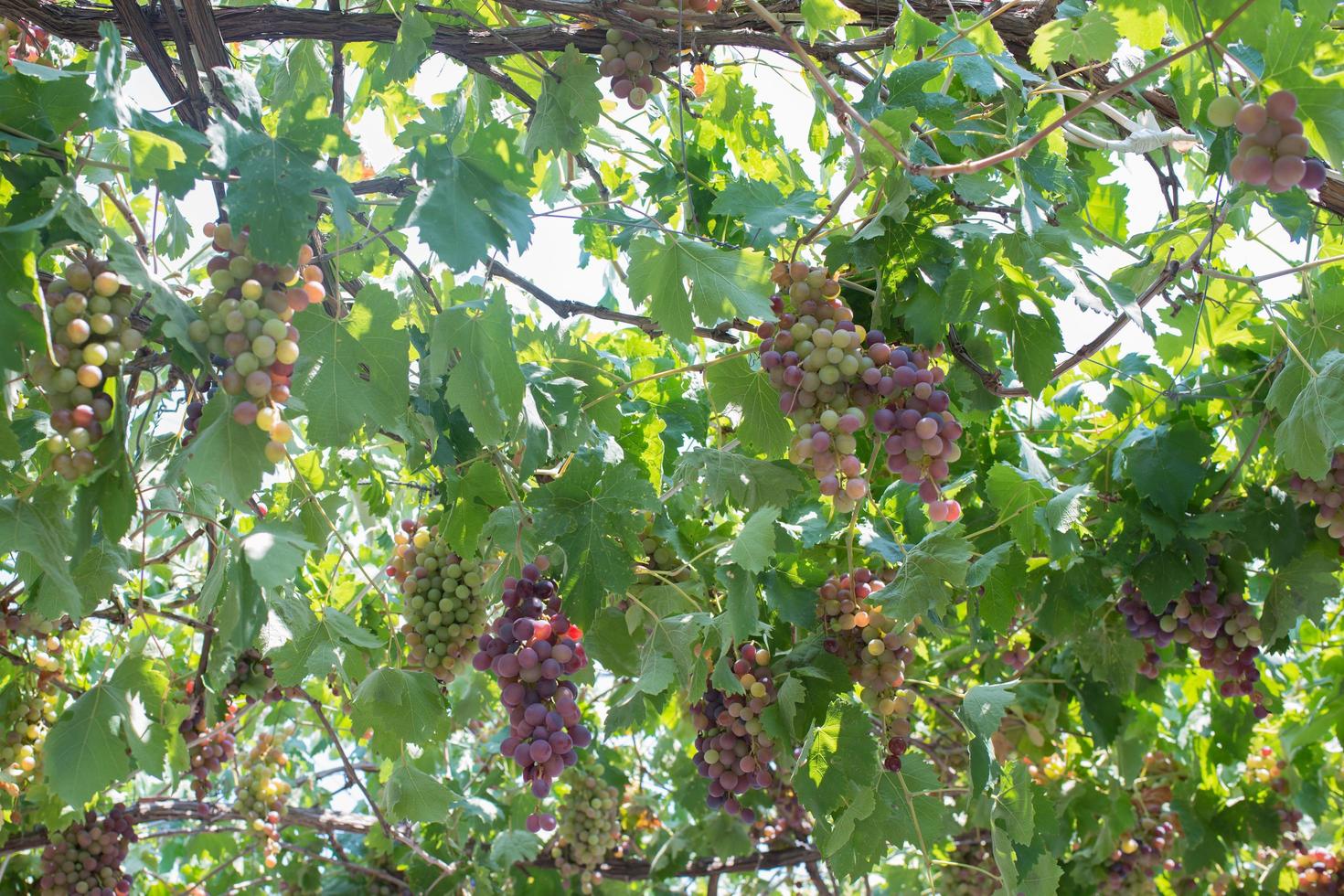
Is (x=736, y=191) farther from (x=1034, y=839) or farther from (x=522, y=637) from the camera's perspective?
(x=1034, y=839)

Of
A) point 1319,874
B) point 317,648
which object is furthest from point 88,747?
point 1319,874

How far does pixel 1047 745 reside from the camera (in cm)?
382

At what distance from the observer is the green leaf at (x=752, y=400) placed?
2193 millimetres

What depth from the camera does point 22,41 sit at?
8.93 feet

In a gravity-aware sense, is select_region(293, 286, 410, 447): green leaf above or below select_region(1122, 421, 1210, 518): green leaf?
above

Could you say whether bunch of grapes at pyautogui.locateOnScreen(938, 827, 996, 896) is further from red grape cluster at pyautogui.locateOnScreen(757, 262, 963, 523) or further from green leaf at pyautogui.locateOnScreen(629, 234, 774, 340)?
green leaf at pyautogui.locateOnScreen(629, 234, 774, 340)

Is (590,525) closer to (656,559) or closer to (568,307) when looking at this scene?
(656,559)

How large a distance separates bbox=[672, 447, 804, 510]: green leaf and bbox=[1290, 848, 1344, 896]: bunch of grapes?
9.90 feet

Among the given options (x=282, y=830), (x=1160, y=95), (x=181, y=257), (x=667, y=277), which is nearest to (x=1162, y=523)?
(x=1160, y=95)

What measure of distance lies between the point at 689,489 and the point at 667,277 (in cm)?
75

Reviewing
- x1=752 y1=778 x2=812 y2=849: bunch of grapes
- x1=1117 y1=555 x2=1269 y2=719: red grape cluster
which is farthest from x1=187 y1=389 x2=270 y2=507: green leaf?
x1=752 y1=778 x2=812 y2=849: bunch of grapes

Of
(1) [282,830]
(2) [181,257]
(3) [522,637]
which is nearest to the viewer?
(3) [522,637]

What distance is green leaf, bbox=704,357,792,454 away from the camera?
7.20 ft

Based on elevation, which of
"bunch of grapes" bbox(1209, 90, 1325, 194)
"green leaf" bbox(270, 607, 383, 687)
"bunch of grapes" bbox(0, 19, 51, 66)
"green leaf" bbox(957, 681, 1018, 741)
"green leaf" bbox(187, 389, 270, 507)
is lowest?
"green leaf" bbox(957, 681, 1018, 741)
